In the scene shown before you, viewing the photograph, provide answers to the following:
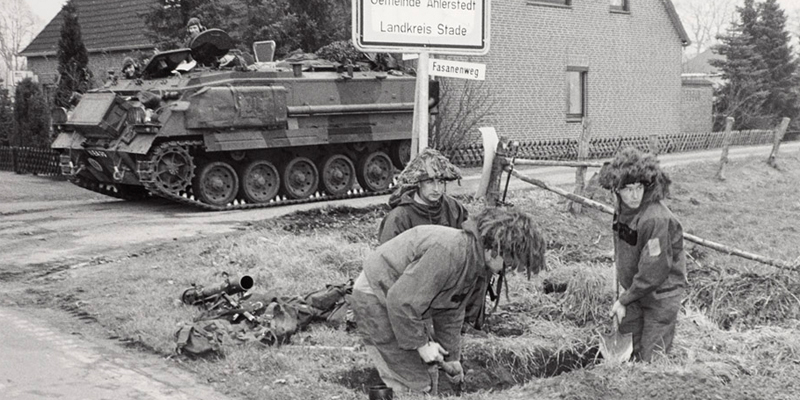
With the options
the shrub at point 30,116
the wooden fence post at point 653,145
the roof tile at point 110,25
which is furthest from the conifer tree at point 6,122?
the wooden fence post at point 653,145

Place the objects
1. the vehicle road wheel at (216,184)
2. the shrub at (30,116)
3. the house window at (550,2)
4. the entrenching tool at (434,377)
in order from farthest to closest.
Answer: the house window at (550,2), the shrub at (30,116), the vehicle road wheel at (216,184), the entrenching tool at (434,377)

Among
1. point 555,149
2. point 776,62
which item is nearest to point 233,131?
point 555,149

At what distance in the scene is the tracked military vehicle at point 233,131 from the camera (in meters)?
15.1

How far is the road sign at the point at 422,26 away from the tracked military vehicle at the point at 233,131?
7527 mm

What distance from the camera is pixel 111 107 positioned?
15.4m

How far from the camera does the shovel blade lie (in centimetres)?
616

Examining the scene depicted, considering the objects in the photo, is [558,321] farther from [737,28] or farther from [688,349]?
[737,28]

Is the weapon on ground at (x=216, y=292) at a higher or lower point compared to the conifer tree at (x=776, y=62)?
lower

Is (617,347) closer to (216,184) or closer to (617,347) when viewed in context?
(617,347)

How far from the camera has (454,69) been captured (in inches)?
329

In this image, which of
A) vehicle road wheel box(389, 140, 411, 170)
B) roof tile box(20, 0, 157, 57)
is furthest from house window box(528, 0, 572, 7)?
roof tile box(20, 0, 157, 57)

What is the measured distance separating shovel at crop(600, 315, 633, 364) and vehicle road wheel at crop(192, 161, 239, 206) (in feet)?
32.3

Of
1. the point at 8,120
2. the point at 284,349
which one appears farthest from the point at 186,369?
the point at 8,120

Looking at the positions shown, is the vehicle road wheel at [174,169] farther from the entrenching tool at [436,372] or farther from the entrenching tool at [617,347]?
the entrenching tool at [436,372]
